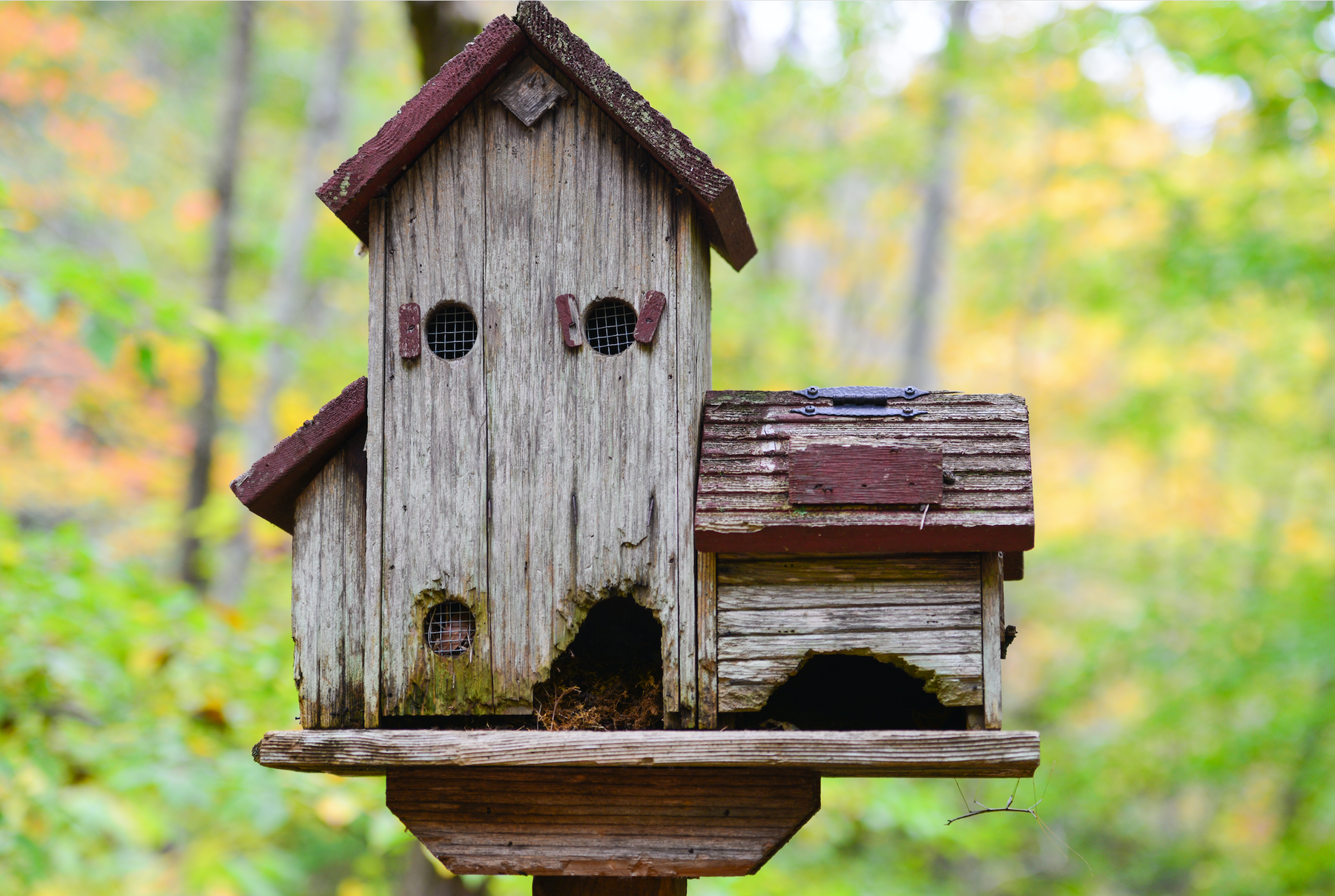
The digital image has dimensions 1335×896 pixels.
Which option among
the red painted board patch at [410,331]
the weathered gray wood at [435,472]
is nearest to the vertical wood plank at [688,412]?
the weathered gray wood at [435,472]

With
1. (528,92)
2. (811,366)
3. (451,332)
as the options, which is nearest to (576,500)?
(451,332)

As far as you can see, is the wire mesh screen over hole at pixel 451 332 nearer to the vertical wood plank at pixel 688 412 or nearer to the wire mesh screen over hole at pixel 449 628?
the vertical wood plank at pixel 688 412

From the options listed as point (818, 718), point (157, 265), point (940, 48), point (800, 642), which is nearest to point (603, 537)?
point (800, 642)

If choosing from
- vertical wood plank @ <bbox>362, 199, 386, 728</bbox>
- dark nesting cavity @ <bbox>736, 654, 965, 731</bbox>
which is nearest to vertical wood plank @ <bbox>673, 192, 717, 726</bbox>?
dark nesting cavity @ <bbox>736, 654, 965, 731</bbox>

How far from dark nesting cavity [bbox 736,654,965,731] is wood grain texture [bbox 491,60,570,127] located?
5.30 feet

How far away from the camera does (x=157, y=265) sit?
506 inches

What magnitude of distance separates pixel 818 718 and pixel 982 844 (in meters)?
4.86

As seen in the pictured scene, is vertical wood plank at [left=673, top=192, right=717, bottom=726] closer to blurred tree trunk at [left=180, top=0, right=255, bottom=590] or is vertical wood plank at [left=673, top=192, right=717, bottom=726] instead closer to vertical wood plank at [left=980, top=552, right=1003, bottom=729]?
vertical wood plank at [left=980, top=552, right=1003, bottom=729]

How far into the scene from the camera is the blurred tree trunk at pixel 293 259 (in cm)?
904

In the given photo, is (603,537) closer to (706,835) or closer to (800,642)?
(800,642)

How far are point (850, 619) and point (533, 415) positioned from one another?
0.90 meters

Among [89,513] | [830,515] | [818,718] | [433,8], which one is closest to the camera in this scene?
[830,515]

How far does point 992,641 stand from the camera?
222cm

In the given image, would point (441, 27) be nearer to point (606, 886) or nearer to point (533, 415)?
point (533, 415)
